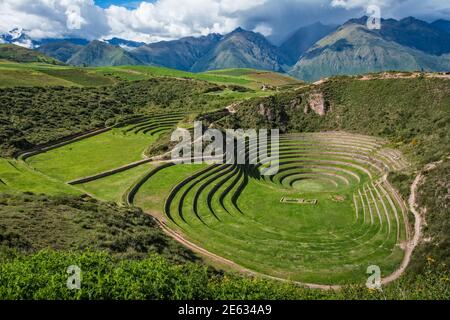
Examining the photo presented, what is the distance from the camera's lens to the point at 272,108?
2817 inches

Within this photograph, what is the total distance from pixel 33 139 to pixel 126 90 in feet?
151

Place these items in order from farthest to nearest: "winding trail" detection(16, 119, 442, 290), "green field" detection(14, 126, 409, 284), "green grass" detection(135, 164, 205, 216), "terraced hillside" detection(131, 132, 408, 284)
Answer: "green grass" detection(135, 164, 205, 216) < "green field" detection(14, 126, 409, 284) < "terraced hillside" detection(131, 132, 408, 284) < "winding trail" detection(16, 119, 442, 290)

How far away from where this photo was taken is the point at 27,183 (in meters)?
35.2

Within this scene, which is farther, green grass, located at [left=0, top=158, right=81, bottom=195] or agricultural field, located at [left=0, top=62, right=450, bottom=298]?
green grass, located at [left=0, top=158, right=81, bottom=195]

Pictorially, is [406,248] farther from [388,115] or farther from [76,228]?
[388,115]

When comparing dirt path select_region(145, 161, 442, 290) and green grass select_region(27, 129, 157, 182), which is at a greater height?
green grass select_region(27, 129, 157, 182)

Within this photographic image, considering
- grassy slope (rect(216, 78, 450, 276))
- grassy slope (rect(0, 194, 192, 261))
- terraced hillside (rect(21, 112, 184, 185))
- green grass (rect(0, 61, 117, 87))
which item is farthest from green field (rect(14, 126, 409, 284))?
green grass (rect(0, 61, 117, 87))

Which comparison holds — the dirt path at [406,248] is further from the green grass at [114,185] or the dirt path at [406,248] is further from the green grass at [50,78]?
the green grass at [50,78]

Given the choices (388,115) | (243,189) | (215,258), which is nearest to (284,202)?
(243,189)

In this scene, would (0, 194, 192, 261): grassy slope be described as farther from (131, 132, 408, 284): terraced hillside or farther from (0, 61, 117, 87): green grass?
(0, 61, 117, 87): green grass

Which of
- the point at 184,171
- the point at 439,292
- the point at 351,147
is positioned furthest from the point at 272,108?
the point at 439,292

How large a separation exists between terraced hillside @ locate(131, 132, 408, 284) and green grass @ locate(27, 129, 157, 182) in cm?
785

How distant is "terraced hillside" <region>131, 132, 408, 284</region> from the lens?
28.3 meters
